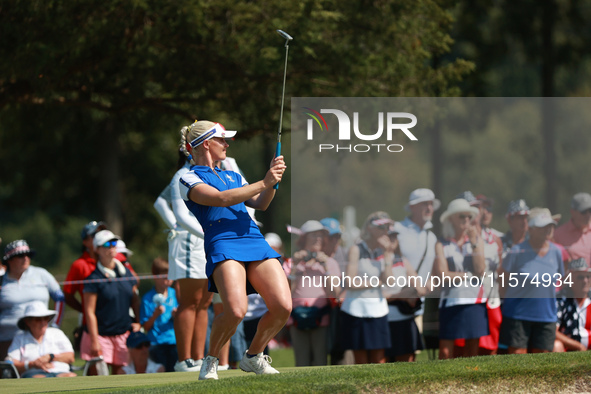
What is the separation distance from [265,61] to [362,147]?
6.93 ft

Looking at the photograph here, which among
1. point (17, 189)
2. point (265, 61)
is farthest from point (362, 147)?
point (17, 189)

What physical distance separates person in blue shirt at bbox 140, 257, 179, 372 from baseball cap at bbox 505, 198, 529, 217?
3792mm

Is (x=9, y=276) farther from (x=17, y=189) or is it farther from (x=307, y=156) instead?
(x=17, y=189)

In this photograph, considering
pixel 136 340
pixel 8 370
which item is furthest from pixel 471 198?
pixel 8 370

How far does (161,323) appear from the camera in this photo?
1020 cm

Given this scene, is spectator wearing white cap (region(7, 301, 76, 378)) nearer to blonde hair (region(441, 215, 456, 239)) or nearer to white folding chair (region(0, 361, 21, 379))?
white folding chair (region(0, 361, 21, 379))

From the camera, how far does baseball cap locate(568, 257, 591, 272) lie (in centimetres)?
991

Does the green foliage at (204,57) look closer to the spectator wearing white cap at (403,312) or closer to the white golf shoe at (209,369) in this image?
the spectator wearing white cap at (403,312)

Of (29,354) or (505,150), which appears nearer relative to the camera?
(29,354)

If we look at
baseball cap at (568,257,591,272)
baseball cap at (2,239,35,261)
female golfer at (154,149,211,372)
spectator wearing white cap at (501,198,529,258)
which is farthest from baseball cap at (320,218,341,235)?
baseball cap at (2,239,35,261)

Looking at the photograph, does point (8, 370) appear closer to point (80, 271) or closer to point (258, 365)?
point (80, 271)

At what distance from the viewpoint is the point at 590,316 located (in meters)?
10.1

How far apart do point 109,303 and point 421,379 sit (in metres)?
4.83

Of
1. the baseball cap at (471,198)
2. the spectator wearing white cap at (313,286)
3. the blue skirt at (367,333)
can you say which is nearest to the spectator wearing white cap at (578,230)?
the baseball cap at (471,198)
